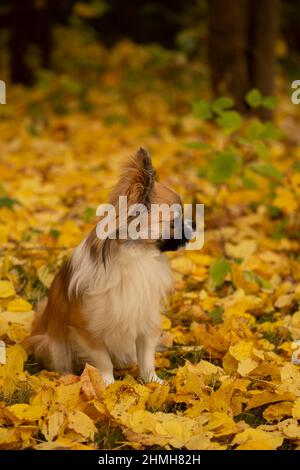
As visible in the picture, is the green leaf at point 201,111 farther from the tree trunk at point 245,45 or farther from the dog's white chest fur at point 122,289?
the tree trunk at point 245,45

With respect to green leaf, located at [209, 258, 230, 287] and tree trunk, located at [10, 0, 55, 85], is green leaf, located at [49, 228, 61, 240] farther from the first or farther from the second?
tree trunk, located at [10, 0, 55, 85]

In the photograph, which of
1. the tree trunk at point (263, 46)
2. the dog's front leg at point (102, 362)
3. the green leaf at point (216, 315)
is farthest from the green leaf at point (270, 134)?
the tree trunk at point (263, 46)

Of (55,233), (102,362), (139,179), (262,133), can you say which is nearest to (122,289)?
(102,362)

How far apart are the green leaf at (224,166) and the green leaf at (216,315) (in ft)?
4.27

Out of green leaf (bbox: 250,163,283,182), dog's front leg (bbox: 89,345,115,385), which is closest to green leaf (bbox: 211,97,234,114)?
green leaf (bbox: 250,163,283,182)

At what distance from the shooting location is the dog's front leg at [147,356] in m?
3.72

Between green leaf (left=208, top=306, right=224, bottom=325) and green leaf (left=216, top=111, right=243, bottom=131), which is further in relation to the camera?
green leaf (left=216, top=111, right=243, bottom=131)

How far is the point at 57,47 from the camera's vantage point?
14.7 m

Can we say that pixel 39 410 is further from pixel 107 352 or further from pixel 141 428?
pixel 107 352

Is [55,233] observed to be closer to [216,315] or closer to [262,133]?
[216,315]

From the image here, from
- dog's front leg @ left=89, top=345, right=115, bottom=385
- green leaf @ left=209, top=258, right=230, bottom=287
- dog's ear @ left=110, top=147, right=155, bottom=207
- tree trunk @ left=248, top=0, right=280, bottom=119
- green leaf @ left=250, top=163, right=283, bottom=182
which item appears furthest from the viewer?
tree trunk @ left=248, top=0, right=280, bottom=119

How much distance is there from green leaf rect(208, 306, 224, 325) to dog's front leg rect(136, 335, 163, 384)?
2.21 feet

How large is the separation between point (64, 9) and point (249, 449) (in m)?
13.9

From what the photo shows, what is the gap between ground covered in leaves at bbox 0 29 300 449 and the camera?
3.08 m
